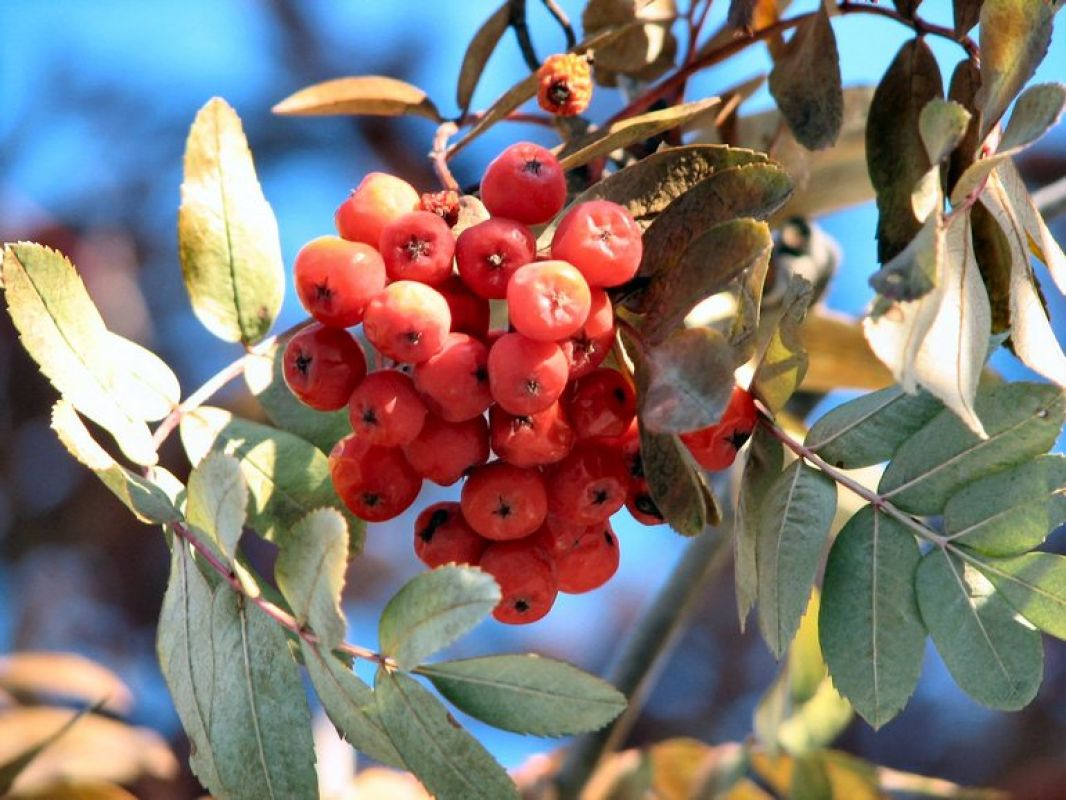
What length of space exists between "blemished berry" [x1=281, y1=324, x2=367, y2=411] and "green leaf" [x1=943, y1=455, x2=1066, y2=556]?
299 mm

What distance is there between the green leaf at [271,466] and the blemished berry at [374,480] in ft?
0.09

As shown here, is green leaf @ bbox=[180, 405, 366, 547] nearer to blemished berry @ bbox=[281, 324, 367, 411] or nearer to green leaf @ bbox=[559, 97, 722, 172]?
blemished berry @ bbox=[281, 324, 367, 411]

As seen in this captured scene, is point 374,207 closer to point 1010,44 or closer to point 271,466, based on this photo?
point 271,466

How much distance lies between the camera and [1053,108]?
534 millimetres

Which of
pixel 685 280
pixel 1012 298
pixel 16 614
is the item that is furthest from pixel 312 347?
pixel 16 614

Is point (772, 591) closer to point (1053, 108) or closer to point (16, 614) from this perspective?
point (1053, 108)

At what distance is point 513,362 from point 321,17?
2.40 m

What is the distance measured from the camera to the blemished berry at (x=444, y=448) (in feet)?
1.99

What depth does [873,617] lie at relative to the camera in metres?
0.61

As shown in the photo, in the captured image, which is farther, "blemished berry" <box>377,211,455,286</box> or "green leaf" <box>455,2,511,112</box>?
"green leaf" <box>455,2,511,112</box>

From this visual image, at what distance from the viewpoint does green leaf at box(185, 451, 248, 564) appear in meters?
0.54

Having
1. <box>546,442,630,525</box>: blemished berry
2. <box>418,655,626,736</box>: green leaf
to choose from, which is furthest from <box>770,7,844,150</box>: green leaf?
<box>418,655,626,736</box>: green leaf

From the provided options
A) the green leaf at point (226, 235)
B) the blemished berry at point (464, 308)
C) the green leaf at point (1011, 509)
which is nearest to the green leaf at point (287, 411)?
the green leaf at point (226, 235)

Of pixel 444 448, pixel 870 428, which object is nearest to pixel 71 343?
pixel 444 448
